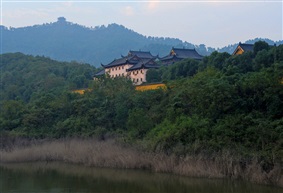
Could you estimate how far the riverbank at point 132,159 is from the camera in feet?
54.6

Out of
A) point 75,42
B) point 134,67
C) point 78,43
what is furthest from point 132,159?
point 75,42

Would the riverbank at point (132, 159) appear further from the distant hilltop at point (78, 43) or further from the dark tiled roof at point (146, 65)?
the distant hilltop at point (78, 43)

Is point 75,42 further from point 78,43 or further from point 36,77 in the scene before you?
point 36,77

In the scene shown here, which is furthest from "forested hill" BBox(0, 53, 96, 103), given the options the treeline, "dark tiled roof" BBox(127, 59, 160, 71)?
the treeline

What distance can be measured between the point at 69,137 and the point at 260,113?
13.0m

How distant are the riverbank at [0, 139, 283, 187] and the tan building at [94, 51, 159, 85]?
12342mm

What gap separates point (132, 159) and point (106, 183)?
289 cm

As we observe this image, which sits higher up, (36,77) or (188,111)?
(36,77)

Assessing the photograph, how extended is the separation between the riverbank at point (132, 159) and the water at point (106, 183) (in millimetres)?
386

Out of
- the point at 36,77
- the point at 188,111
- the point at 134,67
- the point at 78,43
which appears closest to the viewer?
the point at 188,111

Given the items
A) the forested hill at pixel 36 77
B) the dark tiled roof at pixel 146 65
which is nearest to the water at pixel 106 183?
the dark tiled roof at pixel 146 65

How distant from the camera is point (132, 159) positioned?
21.3 meters

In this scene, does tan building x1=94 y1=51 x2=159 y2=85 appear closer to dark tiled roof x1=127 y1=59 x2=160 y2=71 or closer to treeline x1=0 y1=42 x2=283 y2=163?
dark tiled roof x1=127 y1=59 x2=160 y2=71

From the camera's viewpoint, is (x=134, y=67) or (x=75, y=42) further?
(x=75, y=42)
